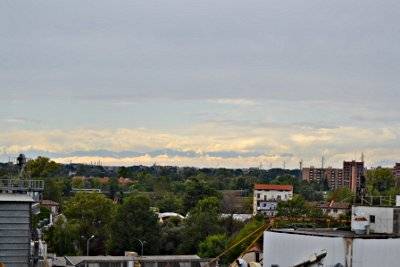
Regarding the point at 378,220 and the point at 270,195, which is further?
the point at 270,195

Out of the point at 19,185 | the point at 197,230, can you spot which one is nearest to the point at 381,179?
the point at 197,230

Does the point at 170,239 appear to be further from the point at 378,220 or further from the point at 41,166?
the point at 41,166

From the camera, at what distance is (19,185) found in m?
39.2

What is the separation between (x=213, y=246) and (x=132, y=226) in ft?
29.0

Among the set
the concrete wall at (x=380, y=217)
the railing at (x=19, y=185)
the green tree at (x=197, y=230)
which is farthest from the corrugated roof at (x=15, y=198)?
the green tree at (x=197, y=230)

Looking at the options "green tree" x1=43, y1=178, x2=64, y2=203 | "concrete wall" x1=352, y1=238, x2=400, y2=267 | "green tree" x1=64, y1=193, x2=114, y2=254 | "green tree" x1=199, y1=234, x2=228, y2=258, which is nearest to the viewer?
"concrete wall" x1=352, y1=238, x2=400, y2=267

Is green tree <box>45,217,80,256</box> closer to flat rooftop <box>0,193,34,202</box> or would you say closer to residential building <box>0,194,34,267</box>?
flat rooftop <box>0,193,34,202</box>

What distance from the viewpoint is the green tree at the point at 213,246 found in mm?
69438

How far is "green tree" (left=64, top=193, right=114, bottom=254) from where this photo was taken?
263ft

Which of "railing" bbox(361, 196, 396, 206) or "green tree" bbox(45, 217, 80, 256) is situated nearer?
"railing" bbox(361, 196, 396, 206)

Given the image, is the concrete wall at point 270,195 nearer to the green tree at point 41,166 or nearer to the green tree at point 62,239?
the green tree at point 41,166

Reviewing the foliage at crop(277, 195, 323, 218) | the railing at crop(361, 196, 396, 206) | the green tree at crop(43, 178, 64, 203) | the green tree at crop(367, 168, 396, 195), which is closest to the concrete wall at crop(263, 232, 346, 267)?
the railing at crop(361, 196, 396, 206)

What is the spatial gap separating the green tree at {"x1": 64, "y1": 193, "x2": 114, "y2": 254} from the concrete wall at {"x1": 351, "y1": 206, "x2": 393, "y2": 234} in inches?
1896

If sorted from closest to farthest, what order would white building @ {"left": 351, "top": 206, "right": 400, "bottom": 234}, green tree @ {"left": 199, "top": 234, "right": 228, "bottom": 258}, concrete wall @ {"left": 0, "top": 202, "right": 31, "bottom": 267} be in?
white building @ {"left": 351, "top": 206, "right": 400, "bottom": 234}, concrete wall @ {"left": 0, "top": 202, "right": 31, "bottom": 267}, green tree @ {"left": 199, "top": 234, "right": 228, "bottom": 258}
